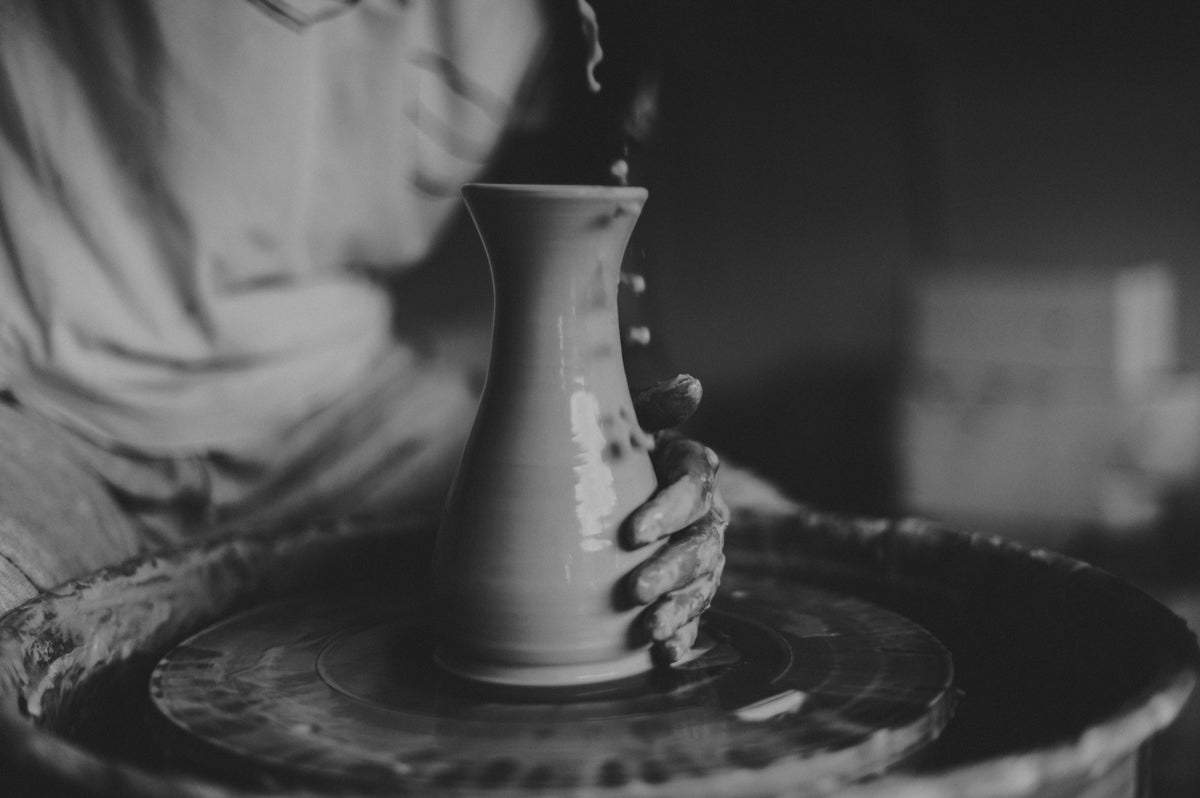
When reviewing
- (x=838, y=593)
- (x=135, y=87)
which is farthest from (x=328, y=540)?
(x=135, y=87)

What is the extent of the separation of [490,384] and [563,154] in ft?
1.15

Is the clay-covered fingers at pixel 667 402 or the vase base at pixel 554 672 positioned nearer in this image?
the vase base at pixel 554 672

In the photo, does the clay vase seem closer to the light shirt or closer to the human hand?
the human hand

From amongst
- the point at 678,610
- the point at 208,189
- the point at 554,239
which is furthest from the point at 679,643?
the point at 208,189

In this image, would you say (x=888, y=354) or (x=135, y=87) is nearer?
(x=135, y=87)

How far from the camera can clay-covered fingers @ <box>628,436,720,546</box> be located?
0.76m

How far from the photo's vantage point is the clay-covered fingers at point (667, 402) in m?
0.88

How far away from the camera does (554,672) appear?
767 millimetres

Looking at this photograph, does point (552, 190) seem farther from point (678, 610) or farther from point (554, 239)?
point (678, 610)

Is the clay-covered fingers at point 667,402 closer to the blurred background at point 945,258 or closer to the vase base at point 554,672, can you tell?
the vase base at point 554,672

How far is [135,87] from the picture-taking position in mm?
1307

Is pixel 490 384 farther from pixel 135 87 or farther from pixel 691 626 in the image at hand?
pixel 135 87

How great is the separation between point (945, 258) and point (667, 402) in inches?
88.6

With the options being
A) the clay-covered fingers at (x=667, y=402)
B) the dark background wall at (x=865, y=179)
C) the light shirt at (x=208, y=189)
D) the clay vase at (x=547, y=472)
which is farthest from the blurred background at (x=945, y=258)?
the clay vase at (x=547, y=472)
